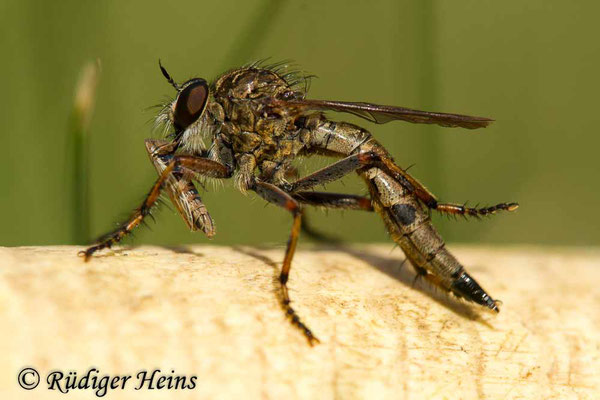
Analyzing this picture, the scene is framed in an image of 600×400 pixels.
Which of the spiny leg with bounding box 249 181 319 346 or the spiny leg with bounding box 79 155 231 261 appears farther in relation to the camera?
the spiny leg with bounding box 79 155 231 261

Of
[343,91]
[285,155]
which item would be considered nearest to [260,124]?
[285,155]

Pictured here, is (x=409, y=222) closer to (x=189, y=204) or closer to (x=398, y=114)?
(x=398, y=114)

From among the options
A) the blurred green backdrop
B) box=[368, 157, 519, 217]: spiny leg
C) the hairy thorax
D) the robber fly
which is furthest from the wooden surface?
the blurred green backdrop

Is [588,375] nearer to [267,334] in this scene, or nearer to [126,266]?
[267,334]

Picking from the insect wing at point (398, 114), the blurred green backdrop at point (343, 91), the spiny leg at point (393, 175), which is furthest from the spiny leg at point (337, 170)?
the blurred green backdrop at point (343, 91)

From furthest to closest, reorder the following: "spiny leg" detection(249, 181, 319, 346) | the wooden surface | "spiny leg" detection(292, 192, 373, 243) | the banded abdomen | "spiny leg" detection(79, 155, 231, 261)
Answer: "spiny leg" detection(292, 192, 373, 243) < the banded abdomen < "spiny leg" detection(79, 155, 231, 261) < "spiny leg" detection(249, 181, 319, 346) < the wooden surface

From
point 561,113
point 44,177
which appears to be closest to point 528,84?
point 561,113

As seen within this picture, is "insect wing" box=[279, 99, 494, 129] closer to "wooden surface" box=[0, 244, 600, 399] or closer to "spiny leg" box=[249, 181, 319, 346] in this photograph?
"spiny leg" box=[249, 181, 319, 346]

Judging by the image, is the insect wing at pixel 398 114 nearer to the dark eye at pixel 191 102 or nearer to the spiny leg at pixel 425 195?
the spiny leg at pixel 425 195
